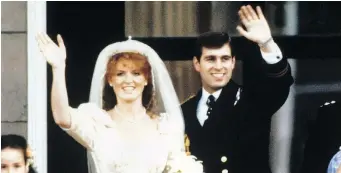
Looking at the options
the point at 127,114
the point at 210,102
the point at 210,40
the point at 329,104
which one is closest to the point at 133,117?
the point at 127,114

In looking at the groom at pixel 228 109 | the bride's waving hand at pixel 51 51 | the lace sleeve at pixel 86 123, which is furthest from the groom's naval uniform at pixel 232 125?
the bride's waving hand at pixel 51 51

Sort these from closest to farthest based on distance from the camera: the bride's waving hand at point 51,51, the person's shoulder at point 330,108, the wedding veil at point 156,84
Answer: the bride's waving hand at point 51,51 → the wedding veil at point 156,84 → the person's shoulder at point 330,108

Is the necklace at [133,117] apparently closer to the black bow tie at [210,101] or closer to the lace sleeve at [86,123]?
the lace sleeve at [86,123]

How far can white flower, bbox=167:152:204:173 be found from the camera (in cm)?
788

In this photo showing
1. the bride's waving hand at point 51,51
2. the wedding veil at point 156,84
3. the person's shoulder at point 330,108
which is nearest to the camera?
the bride's waving hand at point 51,51

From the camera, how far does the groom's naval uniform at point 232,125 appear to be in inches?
314

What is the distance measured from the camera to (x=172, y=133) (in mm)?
7984

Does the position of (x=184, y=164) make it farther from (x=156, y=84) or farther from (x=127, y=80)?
(x=127, y=80)

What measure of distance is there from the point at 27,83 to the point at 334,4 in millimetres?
2439

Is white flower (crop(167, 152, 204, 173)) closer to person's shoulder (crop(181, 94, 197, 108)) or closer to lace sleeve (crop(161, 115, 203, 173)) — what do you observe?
lace sleeve (crop(161, 115, 203, 173))

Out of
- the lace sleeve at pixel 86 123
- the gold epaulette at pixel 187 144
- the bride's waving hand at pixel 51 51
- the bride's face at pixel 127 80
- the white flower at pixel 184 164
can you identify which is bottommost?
the white flower at pixel 184 164

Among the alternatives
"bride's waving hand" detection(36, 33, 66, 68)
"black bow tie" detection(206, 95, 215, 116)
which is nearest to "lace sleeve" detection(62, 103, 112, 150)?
"bride's waving hand" detection(36, 33, 66, 68)

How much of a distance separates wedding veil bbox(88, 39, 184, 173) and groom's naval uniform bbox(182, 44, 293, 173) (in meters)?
0.07

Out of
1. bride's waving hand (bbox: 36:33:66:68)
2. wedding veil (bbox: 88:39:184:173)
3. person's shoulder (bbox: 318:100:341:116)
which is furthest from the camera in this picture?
person's shoulder (bbox: 318:100:341:116)
